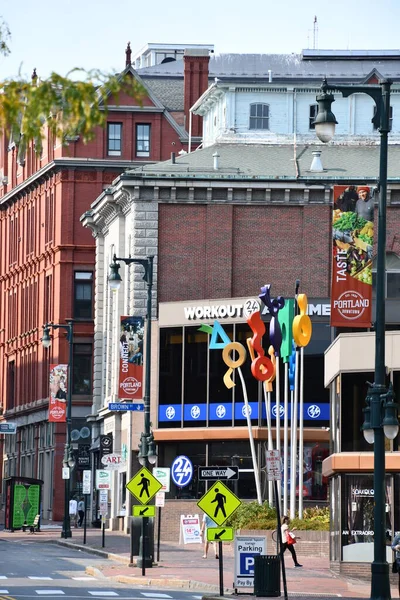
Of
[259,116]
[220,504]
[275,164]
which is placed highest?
[259,116]

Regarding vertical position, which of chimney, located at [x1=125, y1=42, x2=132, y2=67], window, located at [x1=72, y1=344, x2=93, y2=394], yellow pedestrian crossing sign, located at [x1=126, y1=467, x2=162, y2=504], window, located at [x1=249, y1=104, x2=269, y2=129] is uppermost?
chimney, located at [x1=125, y1=42, x2=132, y2=67]

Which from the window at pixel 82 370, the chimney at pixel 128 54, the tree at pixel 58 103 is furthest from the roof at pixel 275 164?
the tree at pixel 58 103

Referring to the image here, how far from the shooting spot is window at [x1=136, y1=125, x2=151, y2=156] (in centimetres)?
9581

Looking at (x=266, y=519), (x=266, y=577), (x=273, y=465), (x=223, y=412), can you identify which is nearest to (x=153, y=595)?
(x=266, y=577)

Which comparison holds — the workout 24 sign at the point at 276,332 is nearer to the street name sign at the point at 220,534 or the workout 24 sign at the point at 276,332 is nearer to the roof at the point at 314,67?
the street name sign at the point at 220,534

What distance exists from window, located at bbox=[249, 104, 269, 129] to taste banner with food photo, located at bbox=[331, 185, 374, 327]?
42993 mm

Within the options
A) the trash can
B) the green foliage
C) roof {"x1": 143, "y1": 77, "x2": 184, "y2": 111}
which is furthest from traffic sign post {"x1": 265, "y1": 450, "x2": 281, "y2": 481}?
roof {"x1": 143, "y1": 77, "x2": 184, "y2": 111}

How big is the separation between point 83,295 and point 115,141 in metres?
9.55

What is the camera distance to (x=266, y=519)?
2041 inches

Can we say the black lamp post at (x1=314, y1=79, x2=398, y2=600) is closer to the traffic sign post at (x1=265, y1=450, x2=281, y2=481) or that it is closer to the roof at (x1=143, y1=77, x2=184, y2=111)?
the traffic sign post at (x1=265, y1=450, x2=281, y2=481)

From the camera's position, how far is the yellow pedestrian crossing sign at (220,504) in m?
32.1

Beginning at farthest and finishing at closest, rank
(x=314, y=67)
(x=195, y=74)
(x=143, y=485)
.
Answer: (x=195, y=74), (x=314, y=67), (x=143, y=485)

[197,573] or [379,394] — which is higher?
[379,394]

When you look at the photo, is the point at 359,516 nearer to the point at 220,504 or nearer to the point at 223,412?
the point at 220,504
